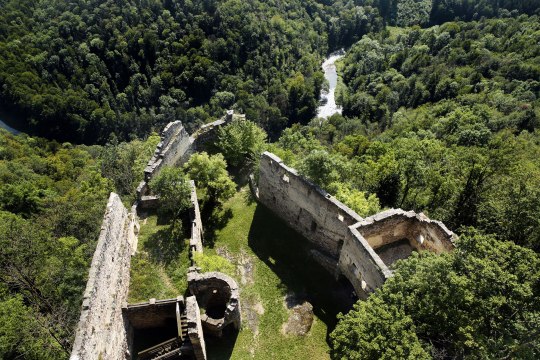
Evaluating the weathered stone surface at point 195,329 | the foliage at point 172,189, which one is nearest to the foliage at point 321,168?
the foliage at point 172,189

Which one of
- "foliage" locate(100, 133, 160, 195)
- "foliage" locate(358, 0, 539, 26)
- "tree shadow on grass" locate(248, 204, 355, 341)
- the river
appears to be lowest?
the river

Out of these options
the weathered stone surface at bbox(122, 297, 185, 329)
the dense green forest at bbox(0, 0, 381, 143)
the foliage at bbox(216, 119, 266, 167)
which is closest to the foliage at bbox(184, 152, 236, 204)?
→ the foliage at bbox(216, 119, 266, 167)

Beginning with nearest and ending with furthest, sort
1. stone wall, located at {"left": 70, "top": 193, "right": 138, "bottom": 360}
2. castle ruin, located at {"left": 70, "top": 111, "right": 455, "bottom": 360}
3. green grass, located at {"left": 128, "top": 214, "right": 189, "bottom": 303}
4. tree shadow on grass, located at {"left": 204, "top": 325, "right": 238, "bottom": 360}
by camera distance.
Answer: stone wall, located at {"left": 70, "top": 193, "right": 138, "bottom": 360}
castle ruin, located at {"left": 70, "top": 111, "right": 455, "bottom": 360}
tree shadow on grass, located at {"left": 204, "top": 325, "right": 238, "bottom": 360}
green grass, located at {"left": 128, "top": 214, "right": 189, "bottom": 303}

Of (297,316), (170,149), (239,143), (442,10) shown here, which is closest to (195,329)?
(297,316)

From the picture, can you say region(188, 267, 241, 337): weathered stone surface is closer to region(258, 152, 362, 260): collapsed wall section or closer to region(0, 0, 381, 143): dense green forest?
region(258, 152, 362, 260): collapsed wall section

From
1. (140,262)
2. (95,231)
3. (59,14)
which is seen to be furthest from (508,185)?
(59,14)

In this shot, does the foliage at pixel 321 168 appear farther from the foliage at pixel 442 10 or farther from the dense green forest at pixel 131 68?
the foliage at pixel 442 10

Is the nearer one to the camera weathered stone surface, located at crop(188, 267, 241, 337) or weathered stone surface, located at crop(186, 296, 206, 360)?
weathered stone surface, located at crop(186, 296, 206, 360)
